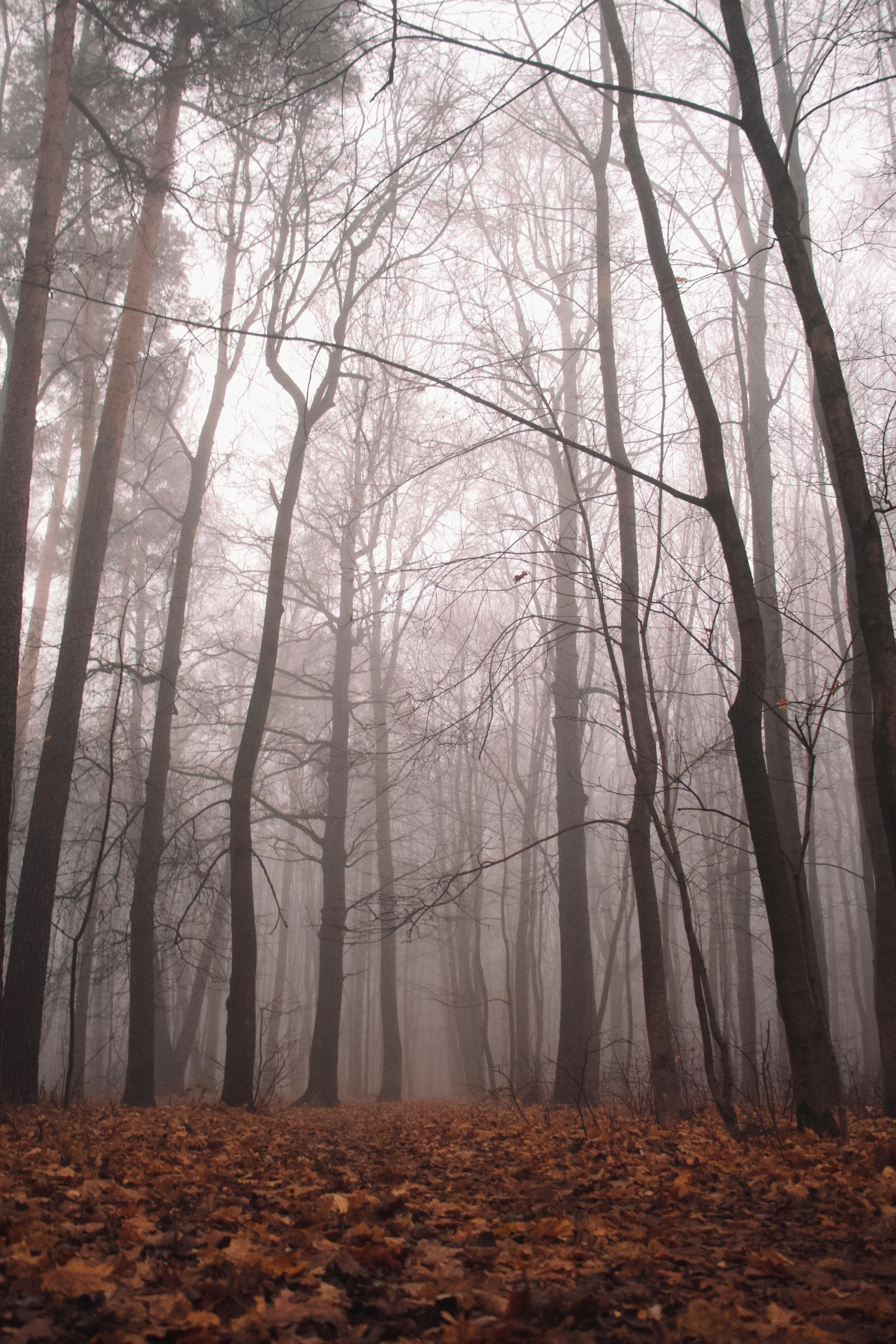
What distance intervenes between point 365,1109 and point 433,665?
30.8ft

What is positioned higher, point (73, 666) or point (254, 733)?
point (73, 666)

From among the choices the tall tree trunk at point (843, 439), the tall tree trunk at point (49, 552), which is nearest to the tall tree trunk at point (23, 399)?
the tall tree trunk at point (843, 439)

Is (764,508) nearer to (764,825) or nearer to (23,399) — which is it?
(764,825)

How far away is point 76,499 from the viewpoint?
1427 centimetres

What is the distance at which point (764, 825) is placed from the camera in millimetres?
3926

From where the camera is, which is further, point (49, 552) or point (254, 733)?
point (49, 552)

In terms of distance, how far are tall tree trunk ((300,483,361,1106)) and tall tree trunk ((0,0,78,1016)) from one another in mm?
4578

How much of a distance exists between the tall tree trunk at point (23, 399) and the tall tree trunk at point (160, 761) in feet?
5.08

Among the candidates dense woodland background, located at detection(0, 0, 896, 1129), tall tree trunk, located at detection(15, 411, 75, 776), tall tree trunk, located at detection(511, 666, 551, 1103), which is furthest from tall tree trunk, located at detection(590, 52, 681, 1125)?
tall tree trunk, located at detection(15, 411, 75, 776)

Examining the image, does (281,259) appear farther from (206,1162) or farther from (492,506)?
(206,1162)

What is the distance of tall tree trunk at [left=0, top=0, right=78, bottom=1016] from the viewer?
525cm

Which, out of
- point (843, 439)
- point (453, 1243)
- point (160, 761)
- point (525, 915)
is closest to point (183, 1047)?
point (525, 915)

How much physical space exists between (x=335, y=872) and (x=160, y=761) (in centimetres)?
350

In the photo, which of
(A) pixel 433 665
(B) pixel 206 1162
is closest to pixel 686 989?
(A) pixel 433 665
